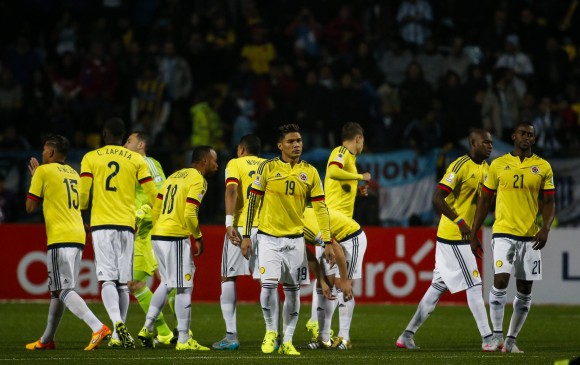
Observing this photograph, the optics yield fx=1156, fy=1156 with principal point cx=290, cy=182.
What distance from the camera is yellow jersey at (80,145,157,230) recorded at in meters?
12.7

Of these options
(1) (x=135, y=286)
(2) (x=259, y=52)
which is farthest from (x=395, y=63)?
(1) (x=135, y=286)

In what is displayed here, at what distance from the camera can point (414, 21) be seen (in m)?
24.4

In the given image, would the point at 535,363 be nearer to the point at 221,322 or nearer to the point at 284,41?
the point at 221,322

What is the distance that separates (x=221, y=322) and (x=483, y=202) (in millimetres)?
5410

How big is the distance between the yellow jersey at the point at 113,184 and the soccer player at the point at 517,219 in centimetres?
375

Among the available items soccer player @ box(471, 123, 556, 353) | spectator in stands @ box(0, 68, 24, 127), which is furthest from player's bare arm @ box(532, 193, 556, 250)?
spectator in stands @ box(0, 68, 24, 127)

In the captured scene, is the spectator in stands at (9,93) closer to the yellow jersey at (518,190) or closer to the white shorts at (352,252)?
the white shorts at (352,252)

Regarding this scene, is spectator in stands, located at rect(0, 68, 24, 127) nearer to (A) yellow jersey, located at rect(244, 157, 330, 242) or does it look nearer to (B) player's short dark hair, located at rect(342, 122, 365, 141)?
(B) player's short dark hair, located at rect(342, 122, 365, 141)

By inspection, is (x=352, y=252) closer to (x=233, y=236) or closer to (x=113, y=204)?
(x=233, y=236)

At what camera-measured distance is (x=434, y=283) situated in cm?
1284

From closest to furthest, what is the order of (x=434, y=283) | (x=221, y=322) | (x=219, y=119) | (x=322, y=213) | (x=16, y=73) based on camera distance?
(x=322, y=213) < (x=434, y=283) < (x=221, y=322) < (x=219, y=119) < (x=16, y=73)

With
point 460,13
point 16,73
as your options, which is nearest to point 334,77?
point 460,13

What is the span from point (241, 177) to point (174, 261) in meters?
1.29

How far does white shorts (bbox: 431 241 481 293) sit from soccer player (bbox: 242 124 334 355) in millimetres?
1688
